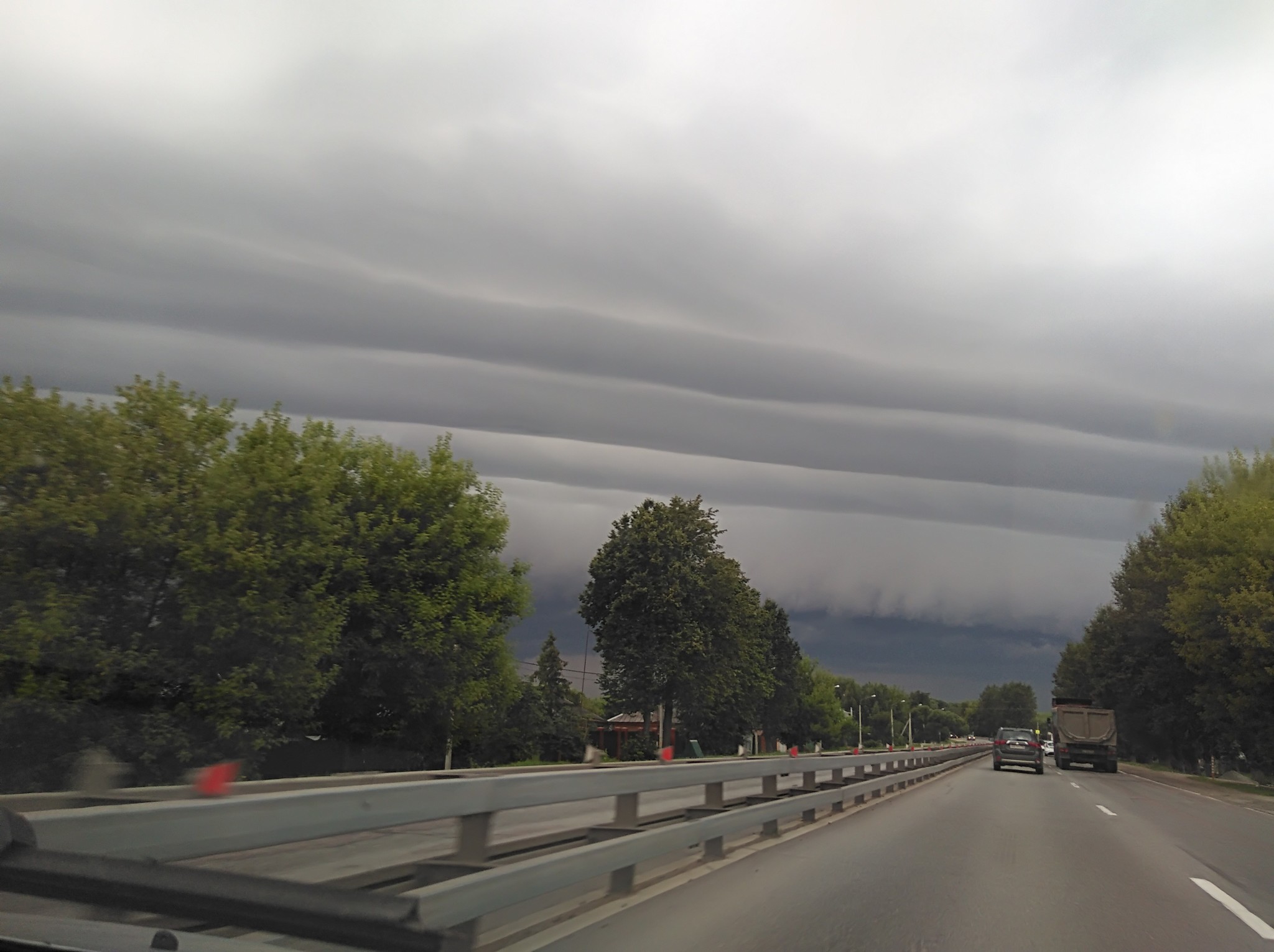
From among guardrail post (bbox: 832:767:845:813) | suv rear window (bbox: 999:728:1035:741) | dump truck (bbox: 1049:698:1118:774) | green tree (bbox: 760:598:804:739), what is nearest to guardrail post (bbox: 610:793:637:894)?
guardrail post (bbox: 832:767:845:813)

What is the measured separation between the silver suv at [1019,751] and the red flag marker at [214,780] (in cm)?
4103

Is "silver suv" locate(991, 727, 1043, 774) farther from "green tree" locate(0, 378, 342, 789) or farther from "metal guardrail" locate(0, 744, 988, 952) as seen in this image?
"metal guardrail" locate(0, 744, 988, 952)

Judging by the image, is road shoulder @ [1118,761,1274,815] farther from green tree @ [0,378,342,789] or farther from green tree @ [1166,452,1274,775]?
green tree @ [0,378,342,789]

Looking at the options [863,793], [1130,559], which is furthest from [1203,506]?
[863,793]

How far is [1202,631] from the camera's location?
4394 cm

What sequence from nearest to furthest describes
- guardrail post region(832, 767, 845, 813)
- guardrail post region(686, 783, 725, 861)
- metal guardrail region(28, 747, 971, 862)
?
metal guardrail region(28, 747, 971, 862)
guardrail post region(686, 783, 725, 861)
guardrail post region(832, 767, 845, 813)

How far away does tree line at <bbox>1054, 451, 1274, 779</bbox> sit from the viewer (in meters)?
40.5

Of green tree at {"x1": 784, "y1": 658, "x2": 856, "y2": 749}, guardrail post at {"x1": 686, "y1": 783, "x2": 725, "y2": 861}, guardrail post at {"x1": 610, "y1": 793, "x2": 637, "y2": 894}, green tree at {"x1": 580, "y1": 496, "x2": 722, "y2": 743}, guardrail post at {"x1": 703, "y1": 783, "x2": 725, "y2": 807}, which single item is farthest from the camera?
green tree at {"x1": 784, "y1": 658, "x2": 856, "y2": 749}

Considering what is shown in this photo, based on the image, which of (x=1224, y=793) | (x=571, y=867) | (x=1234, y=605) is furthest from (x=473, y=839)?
(x=1234, y=605)

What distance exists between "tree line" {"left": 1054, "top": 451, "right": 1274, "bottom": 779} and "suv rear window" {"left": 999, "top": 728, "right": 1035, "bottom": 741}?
9.01 m

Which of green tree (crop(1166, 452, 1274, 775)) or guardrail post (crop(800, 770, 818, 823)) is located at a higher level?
green tree (crop(1166, 452, 1274, 775))

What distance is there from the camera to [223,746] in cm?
2955

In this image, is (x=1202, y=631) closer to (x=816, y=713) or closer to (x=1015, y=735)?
(x=1015, y=735)

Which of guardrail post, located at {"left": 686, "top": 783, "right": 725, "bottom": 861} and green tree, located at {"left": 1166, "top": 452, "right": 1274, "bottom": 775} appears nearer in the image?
guardrail post, located at {"left": 686, "top": 783, "right": 725, "bottom": 861}
